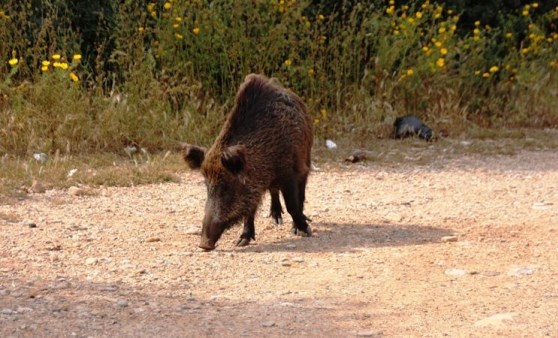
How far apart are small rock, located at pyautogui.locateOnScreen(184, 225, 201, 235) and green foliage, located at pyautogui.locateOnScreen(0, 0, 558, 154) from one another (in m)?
3.11

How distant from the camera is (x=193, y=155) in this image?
758cm

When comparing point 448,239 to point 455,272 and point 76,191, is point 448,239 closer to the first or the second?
point 455,272

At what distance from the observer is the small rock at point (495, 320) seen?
5375 millimetres

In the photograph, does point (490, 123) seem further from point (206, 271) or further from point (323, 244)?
point (206, 271)

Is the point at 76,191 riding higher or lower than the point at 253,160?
lower

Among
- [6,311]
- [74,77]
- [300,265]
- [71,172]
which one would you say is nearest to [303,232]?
[300,265]

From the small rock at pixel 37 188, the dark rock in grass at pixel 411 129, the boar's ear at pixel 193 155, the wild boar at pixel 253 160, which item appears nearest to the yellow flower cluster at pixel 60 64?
the small rock at pixel 37 188

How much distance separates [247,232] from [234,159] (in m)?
0.63

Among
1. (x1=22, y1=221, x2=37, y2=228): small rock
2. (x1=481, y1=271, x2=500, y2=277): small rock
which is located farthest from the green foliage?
(x1=481, y1=271, x2=500, y2=277): small rock

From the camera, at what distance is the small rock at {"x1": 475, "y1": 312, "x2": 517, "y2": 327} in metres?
5.38

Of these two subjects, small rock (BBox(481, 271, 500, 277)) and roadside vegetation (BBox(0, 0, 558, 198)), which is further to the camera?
roadside vegetation (BBox(0, 0, 558, 198))

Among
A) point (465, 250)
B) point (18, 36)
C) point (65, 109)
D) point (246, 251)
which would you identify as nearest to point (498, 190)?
point (465, 250)

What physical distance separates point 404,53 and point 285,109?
5438 mm

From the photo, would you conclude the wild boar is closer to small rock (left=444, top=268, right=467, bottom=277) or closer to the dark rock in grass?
small rock (left=444, top=268, right=467, bottom=277)
